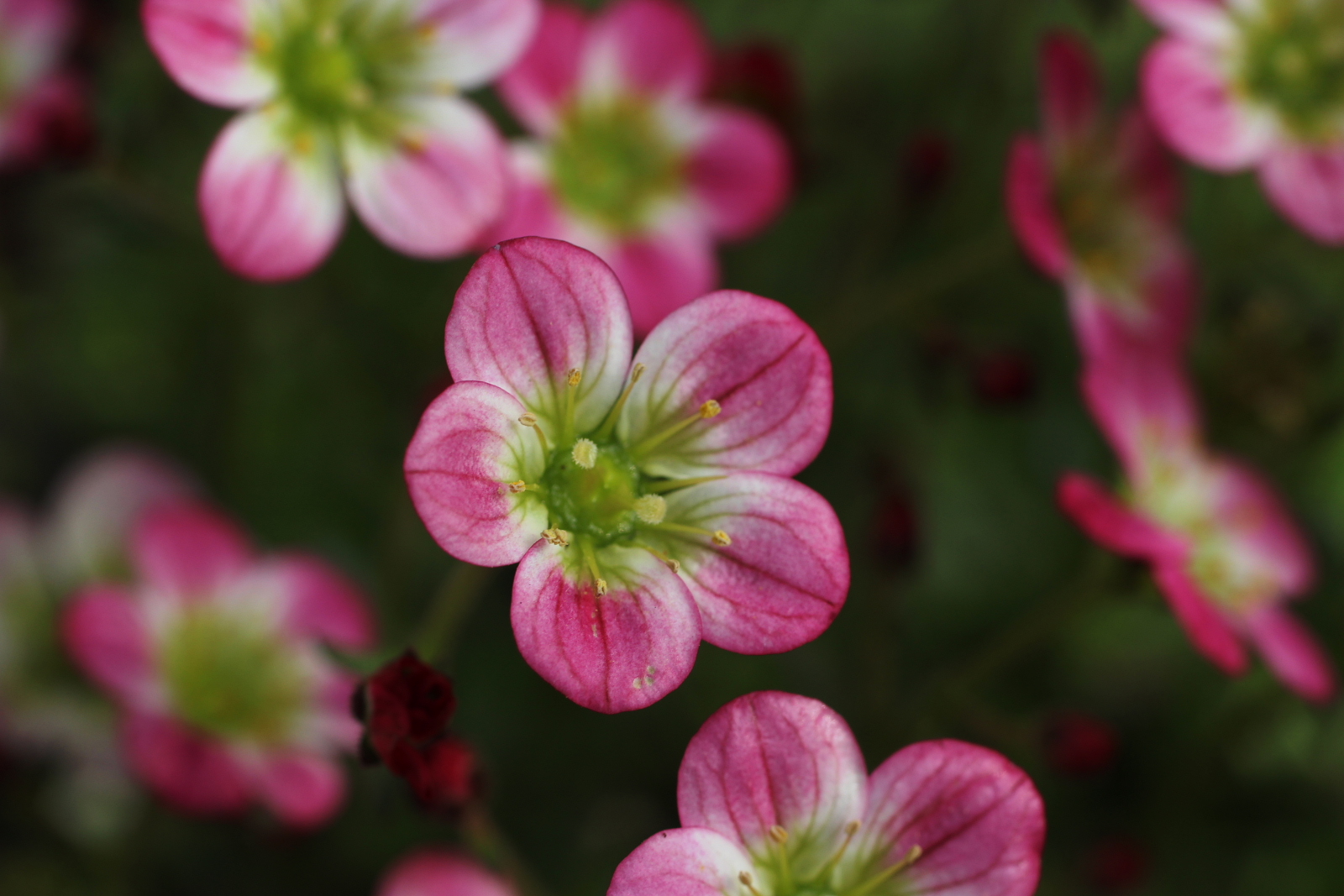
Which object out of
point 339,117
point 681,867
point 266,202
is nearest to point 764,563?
point 681,867

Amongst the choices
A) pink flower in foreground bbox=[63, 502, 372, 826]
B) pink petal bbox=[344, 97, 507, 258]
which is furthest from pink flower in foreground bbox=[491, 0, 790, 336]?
pink flower in foreground bbox=[63, 502, 372, 826]

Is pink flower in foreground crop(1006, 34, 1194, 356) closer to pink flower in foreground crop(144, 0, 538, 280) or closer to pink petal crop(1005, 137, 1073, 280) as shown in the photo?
pink petal crop(1005, 137, 1073, 280)

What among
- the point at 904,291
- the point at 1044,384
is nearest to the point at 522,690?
the point at 904,291

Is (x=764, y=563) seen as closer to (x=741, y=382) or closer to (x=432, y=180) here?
(x=741, y=382)

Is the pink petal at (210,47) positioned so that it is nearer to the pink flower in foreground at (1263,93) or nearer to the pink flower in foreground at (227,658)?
the pink flower in foreground at (227,658)

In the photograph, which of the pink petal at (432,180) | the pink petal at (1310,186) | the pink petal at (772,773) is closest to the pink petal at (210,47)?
the pink petal at (432,180)

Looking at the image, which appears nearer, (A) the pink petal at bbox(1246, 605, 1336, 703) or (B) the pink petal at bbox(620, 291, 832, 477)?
(B) the pink petal at bbox(620, 291, 832, 477)
